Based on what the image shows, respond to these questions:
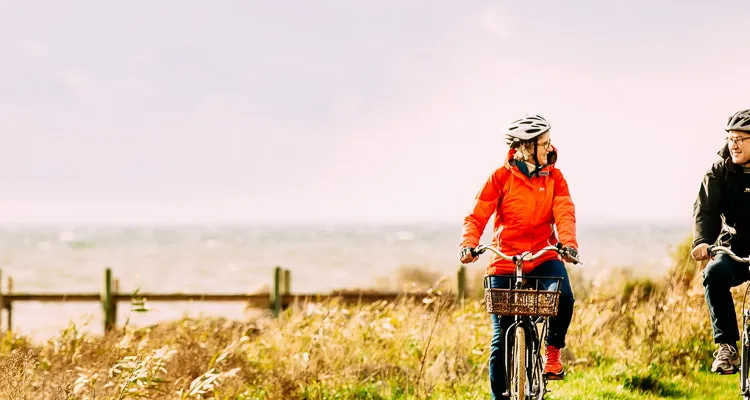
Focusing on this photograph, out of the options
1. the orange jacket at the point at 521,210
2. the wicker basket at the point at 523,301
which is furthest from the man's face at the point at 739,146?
the wicker basket at the point at 523,301

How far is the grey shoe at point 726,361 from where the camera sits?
621cm

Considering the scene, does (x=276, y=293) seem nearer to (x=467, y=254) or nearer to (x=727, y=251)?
(x=467, y=254)

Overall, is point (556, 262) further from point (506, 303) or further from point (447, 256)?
point (447, 256)

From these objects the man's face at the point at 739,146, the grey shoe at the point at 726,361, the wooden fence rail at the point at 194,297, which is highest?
the man's face at the point at 739,146

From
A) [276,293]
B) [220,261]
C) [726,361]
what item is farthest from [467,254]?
[220,261]

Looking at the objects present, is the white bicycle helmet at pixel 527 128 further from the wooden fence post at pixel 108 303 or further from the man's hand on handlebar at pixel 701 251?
the wooden fence post at pixel 108 303

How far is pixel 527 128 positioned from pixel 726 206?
1490 mm

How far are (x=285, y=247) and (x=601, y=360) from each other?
283ft

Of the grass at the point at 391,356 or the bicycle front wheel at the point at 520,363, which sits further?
the grass at the point at 391,356

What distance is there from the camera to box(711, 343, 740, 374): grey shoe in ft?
20.4

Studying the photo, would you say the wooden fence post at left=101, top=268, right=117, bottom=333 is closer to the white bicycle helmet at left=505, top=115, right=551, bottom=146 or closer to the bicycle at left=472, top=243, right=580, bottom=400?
the bicycle at left=472, top=243, right=580, bottom=400

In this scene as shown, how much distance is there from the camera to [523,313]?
223 inches

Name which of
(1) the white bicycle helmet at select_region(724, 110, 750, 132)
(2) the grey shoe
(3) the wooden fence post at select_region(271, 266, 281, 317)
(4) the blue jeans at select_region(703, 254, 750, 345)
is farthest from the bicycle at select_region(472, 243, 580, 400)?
(3) the wooden fence post at select_region(271, 266, 281, 317)

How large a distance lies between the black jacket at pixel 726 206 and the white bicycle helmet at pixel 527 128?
1.21 metres
